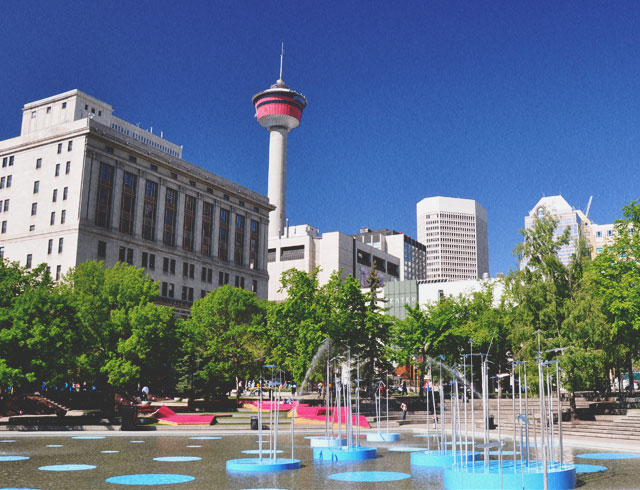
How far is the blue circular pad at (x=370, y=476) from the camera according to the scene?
18.6 m

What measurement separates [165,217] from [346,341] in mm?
60460

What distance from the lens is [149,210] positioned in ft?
330

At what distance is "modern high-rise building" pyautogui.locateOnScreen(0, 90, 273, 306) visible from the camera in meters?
88.9

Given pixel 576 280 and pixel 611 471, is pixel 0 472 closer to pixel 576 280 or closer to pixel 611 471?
pixel 611 471

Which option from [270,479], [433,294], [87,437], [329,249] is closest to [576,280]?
[270,479]

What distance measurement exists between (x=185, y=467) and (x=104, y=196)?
3090 inches

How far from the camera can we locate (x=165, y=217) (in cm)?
10350

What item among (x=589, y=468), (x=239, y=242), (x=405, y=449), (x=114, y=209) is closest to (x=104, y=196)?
(x=114, y=209)

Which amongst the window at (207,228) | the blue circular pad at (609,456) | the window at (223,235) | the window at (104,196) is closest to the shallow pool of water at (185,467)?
the blue circular pad at (609,456)

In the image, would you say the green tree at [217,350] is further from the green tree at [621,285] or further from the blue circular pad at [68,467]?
the blue circular pad at [68,467]

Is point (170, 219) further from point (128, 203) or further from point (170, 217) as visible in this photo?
point (128, 203)

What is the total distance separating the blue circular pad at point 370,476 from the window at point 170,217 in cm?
8774

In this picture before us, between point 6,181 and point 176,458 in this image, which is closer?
point 176,458

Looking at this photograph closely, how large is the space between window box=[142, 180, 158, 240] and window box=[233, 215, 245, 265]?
21.7 metres
